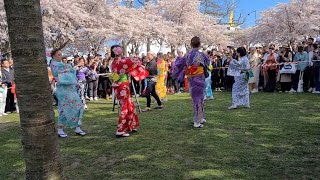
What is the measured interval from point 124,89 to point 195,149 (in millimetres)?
1999

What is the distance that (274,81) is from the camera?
13281 millimetres

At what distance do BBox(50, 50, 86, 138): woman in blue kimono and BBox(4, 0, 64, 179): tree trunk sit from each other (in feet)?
14.1

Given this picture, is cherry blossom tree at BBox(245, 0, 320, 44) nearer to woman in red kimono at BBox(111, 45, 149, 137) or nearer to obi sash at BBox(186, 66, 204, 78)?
obi sash at BBox(186, 66, 204, 78)

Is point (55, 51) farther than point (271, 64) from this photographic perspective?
No

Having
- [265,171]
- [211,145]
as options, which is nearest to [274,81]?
[211,145]

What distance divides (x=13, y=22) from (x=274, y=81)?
1241cm

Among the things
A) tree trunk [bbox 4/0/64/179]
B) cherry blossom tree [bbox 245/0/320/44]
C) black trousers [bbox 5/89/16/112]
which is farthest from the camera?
cherry blossom tree [bbox 245/0/320/44]

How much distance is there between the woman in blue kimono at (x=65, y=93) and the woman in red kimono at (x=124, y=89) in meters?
0.82

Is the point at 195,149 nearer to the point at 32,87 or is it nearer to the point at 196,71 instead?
the point at 196,71

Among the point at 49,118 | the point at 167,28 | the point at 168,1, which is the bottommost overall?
the point at 49,118

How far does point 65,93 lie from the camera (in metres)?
6.52

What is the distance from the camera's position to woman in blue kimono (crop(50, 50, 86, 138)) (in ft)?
21.2

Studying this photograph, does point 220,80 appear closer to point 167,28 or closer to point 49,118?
point 49,118

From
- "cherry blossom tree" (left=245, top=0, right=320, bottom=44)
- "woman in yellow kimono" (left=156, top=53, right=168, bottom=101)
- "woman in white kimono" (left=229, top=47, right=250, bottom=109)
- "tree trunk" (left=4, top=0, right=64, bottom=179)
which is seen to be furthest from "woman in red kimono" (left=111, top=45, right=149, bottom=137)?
"cherry blossom tree" (left=245, top=0, right=320, bottom=44)
